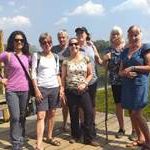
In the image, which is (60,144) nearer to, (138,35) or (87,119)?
(87,119)

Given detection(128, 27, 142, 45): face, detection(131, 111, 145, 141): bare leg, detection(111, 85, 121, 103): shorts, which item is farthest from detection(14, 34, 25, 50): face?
detection(131, 111, 145, 141): bare leg

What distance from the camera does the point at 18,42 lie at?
662cm

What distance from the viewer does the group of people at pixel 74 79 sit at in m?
6.52

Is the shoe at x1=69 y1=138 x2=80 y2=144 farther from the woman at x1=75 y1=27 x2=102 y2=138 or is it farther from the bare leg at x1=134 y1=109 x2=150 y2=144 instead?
the bare leg at x1=134 y1=109 x2=150 y2=144

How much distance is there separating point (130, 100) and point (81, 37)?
1.45 metres

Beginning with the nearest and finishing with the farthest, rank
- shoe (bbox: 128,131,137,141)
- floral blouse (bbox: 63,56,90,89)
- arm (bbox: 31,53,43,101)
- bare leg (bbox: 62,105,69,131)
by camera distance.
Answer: arm (bbox: 31,53,43,101) < floral blouse (bbox: 63,56,90,89) < shoe (bbox: 128,131,137,141) < bare leg (bbox: 62,105,69,131)

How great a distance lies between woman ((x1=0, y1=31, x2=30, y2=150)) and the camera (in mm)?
6566

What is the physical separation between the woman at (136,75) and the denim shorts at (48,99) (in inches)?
42.2

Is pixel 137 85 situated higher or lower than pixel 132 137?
higher

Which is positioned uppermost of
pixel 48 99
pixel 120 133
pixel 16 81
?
pixel 16 81

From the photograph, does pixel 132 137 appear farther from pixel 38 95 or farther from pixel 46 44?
pixel 46 44

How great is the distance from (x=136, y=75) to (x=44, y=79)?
1.42m

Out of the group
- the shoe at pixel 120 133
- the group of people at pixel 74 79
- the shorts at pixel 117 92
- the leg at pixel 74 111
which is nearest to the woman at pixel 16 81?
the group of people at pixel 74 79

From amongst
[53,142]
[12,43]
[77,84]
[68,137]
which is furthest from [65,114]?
[12,43]
